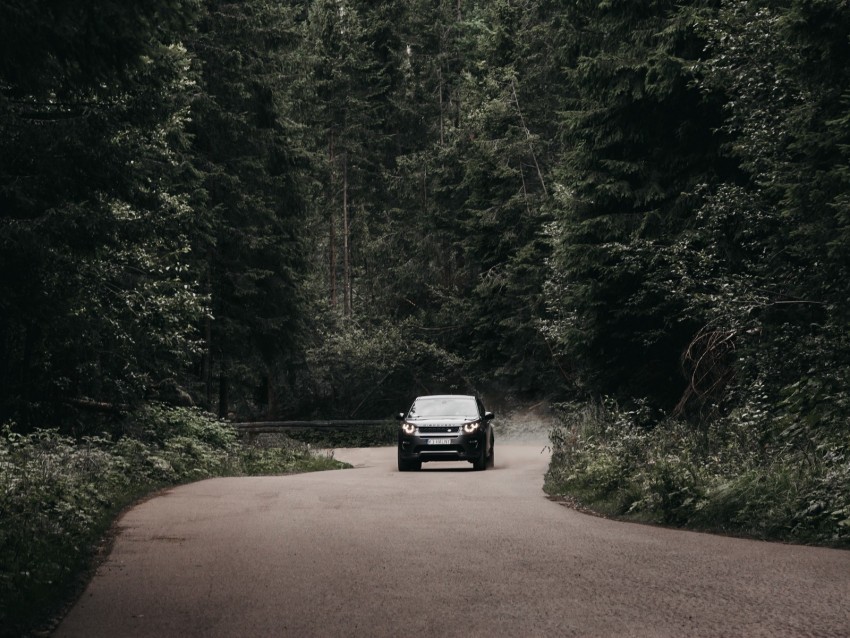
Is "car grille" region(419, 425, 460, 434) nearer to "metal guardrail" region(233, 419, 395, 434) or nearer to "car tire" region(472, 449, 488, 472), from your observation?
"car tire" region(472, 449, 488, 472)

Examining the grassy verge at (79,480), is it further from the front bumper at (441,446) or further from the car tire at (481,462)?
the car tire at (481,462)

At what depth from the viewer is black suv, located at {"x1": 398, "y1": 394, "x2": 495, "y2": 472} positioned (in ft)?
75.4

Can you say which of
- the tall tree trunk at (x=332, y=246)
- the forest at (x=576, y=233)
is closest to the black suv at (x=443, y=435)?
the forest at (x=576, y=233)

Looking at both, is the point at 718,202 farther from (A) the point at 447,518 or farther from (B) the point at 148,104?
(B) the point at 148,104

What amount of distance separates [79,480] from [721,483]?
830 centimetres

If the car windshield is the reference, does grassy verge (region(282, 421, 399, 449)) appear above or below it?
below

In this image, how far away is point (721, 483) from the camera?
38.7 feet

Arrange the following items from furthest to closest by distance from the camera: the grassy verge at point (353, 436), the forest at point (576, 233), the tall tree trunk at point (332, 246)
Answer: the tall tree trunk at point (332, 246) → the grassy verge at point (353, 436) → the forest at point (576, 233)

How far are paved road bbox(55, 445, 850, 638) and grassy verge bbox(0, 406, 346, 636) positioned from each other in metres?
0.34

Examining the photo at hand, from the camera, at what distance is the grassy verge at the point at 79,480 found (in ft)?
24.6

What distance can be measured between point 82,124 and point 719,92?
12.2 meters

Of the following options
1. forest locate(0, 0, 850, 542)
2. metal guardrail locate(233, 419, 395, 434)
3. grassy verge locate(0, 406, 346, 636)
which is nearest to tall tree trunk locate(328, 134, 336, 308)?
forest locate(0, 0, 850, 542)

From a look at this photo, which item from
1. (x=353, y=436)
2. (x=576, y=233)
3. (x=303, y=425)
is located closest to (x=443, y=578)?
(x=576, y=233)

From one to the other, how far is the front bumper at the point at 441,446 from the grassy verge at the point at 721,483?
6037 mm
